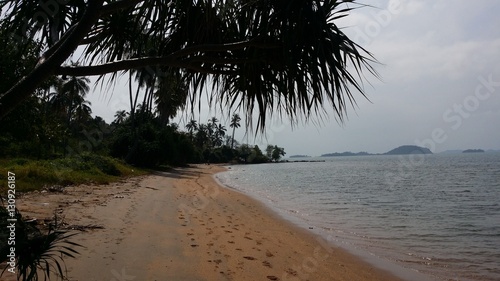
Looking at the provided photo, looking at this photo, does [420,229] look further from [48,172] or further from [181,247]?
[48,172]

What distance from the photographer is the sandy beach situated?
4.36m

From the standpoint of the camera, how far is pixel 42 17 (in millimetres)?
2543

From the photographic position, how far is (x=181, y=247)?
219 inches

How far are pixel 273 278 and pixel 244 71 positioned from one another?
294 cm

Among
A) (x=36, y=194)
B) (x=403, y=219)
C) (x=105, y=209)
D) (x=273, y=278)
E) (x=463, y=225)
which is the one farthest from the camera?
(x=403, y=219)

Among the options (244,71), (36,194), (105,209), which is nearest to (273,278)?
(244,71)

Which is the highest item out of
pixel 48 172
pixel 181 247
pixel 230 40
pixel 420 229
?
pixel 230 40

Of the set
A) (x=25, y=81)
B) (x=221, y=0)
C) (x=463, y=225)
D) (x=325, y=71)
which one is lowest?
(x=463, y=225)

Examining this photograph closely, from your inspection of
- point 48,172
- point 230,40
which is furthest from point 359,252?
point 48,172

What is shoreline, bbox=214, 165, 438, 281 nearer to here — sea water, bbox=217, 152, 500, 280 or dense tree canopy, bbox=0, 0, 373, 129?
sea water, bbox=217, 152, 500, 280

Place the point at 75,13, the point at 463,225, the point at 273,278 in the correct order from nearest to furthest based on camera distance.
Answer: the point at 75,13 < the point at 273,278 < the point at 463,225

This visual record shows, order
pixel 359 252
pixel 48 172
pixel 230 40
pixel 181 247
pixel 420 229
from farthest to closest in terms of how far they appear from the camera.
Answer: pixel 48 172 → pixel 420 229 → pixel 359 252 → pixel 181 247 → pixel 230 40

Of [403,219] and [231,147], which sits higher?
[231,147]

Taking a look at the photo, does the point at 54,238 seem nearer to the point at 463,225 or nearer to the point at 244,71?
the point at 244,71
